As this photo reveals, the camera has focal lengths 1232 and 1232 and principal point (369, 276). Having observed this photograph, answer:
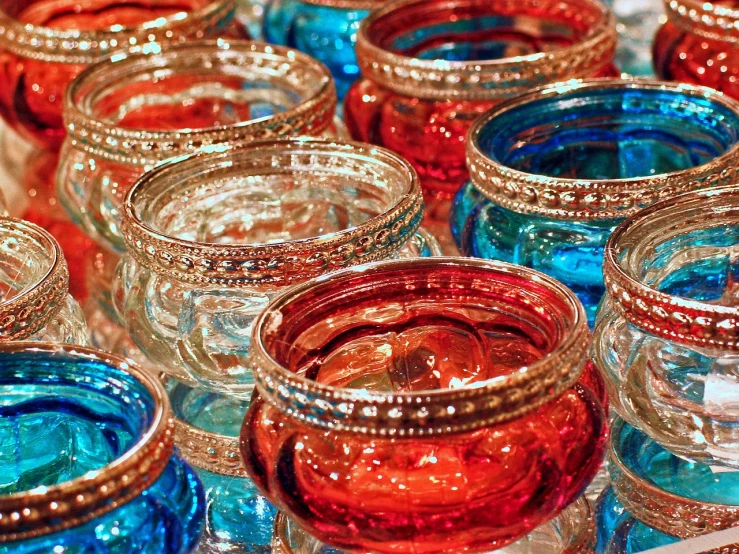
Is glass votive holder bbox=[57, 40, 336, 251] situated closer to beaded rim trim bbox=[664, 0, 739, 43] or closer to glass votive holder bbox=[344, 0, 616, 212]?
glass votive holder bbox=[344, 0, 616, 212]

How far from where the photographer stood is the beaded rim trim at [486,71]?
0.68 meters

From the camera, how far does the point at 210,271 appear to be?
0.50 meters

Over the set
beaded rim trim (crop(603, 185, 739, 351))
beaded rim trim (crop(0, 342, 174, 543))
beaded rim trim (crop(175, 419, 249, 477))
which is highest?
beaded rim trim (crop(603, 185, 739, 351))

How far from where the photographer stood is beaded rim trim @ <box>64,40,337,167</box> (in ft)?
2.13

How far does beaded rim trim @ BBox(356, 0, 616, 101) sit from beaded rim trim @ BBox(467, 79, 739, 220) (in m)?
0.10

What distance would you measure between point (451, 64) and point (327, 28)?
271mm

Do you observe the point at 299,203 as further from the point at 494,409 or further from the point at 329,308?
the point at 494,409

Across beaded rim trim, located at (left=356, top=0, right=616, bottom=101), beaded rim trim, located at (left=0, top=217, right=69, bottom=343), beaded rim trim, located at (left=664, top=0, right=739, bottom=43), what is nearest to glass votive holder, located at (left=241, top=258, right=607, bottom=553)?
beaded rim trim, located at (left=0, top=217, right=69, bottom=343)

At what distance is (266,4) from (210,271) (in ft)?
1.78

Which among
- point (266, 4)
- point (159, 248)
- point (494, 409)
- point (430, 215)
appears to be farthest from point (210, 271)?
point (266, 4)

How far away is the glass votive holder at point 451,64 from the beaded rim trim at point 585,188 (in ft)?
0.36

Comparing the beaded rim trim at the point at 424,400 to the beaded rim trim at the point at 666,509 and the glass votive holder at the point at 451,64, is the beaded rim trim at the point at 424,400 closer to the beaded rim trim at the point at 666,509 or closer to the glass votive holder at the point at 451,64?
the beaded rim trim at the point at 666,509

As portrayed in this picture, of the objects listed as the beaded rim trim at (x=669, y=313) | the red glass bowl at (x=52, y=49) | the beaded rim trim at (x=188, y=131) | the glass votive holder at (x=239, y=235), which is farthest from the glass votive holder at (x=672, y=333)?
the red glass bowl at (x=52, y=49)

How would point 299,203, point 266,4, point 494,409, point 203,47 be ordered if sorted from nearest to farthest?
1. point 494,409
2. point 299,203
3. point 203,47
4. point 266,4
